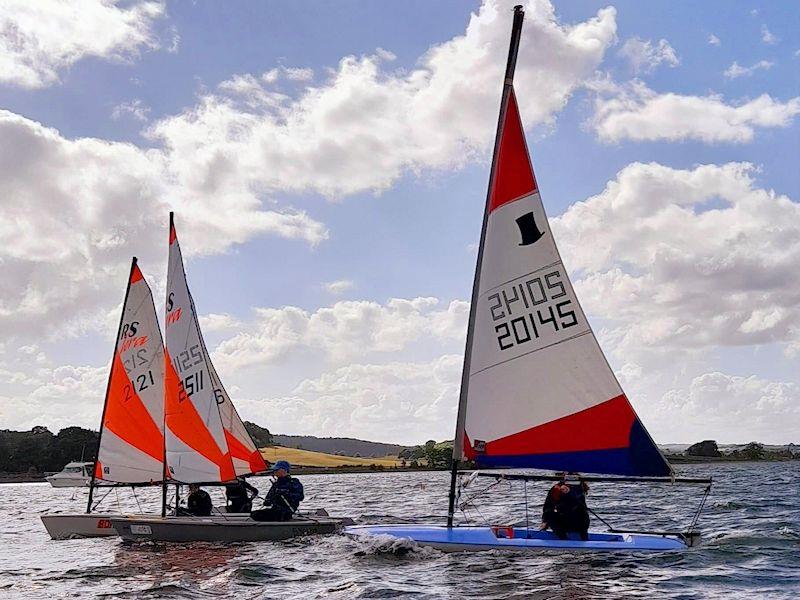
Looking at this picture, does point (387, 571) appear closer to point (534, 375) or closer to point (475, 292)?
point (534, 375)

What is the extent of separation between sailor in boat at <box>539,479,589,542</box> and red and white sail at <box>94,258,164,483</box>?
46.0 feet

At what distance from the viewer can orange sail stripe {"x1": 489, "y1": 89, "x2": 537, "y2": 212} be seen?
727 inches

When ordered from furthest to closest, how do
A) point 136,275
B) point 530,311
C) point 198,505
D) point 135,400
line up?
point 136,275, point 135,400, point 198,505, point 530,311

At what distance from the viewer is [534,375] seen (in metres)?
17.9

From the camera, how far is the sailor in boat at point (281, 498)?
78.3ft

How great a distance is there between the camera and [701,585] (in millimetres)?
16078

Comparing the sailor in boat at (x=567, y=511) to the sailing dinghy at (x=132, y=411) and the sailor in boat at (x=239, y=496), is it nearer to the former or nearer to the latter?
the sailor in boat at (x=239, y=496)

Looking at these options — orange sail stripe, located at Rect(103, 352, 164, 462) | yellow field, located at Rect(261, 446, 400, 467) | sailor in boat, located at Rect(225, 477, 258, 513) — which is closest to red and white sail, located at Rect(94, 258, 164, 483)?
orange sail stripe, located at Rect(103, 352, 164, 462)

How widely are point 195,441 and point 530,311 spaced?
1328cm

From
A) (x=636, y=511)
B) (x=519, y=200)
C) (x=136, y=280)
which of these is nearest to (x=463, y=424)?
(x=519, y=200)

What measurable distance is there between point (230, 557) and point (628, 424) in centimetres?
1010

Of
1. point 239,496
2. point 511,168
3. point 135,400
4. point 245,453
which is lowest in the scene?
point 239,496

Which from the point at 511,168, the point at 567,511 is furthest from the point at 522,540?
the point at 511,168

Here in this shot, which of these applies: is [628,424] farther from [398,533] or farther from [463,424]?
[398,533]
